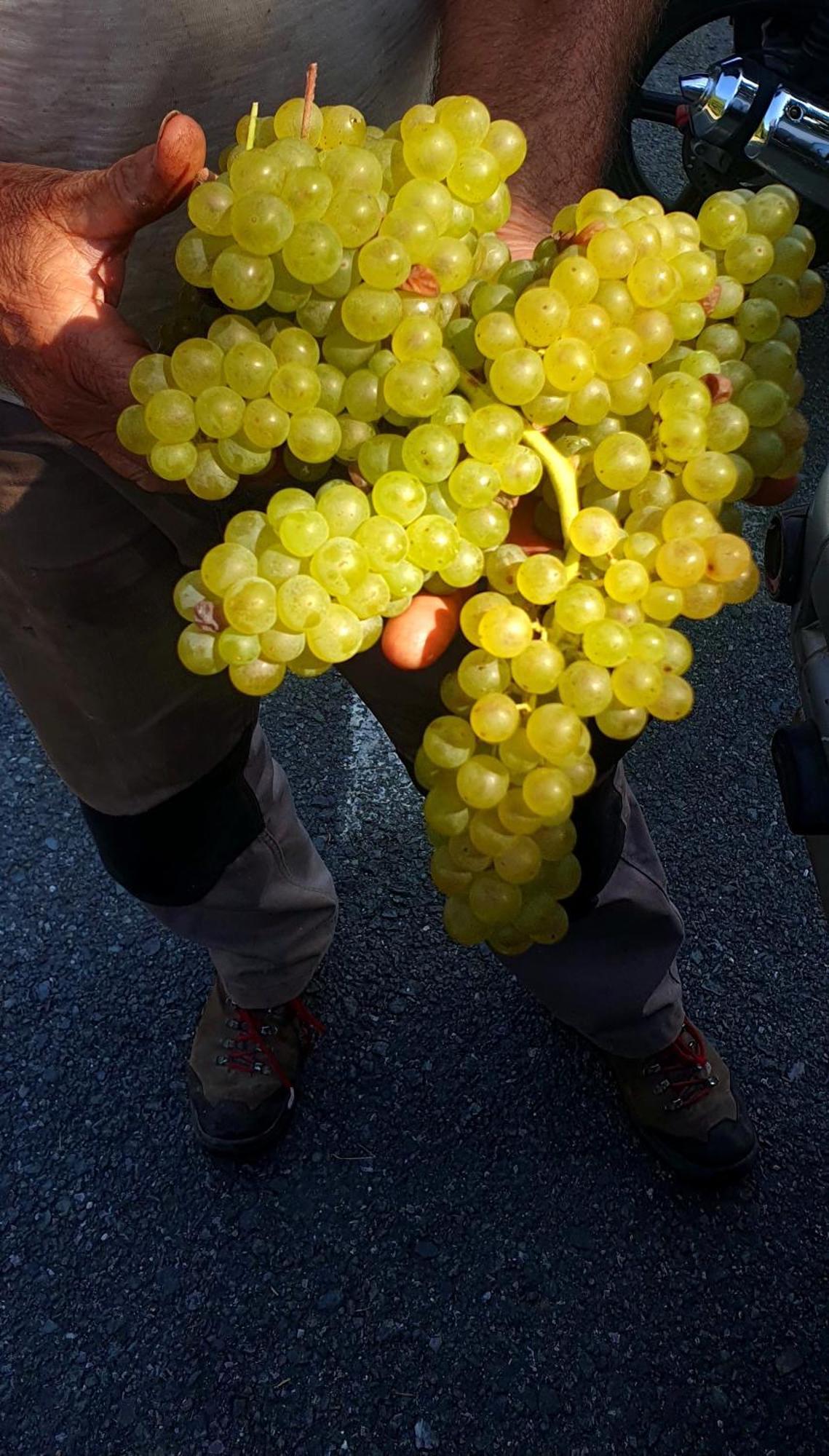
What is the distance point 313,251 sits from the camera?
2.59ft

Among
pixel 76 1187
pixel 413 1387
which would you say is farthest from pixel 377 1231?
pixel 76 1187

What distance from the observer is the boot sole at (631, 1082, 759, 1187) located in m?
1.60

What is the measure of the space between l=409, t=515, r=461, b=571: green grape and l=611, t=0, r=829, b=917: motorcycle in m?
0.38

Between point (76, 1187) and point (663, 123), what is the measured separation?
10.9 ft

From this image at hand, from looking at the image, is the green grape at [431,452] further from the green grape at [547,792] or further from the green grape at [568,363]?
the green grape at [547,792]

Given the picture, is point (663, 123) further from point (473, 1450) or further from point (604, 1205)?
point (473, 1450)

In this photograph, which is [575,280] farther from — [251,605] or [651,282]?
[251,605]

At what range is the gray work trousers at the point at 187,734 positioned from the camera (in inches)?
47.3

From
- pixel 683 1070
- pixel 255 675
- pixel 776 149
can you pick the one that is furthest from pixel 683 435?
pixel 776 149

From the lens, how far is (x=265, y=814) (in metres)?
1.62

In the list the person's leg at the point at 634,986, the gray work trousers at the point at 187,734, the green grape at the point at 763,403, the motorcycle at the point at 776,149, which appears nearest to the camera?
the green grape at the point at 763,403

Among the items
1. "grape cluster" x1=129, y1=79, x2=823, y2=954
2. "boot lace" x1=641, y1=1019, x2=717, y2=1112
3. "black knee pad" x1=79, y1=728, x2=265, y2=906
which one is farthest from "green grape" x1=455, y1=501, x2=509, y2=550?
"boot lace" x1=641, y1=1019, x2=717, y2=1112

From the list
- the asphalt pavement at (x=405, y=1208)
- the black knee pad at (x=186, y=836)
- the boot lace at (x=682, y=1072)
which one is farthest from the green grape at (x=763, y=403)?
the asphalt pavement at (x=405, y=1208)

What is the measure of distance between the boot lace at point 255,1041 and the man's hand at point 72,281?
1.00 metres
